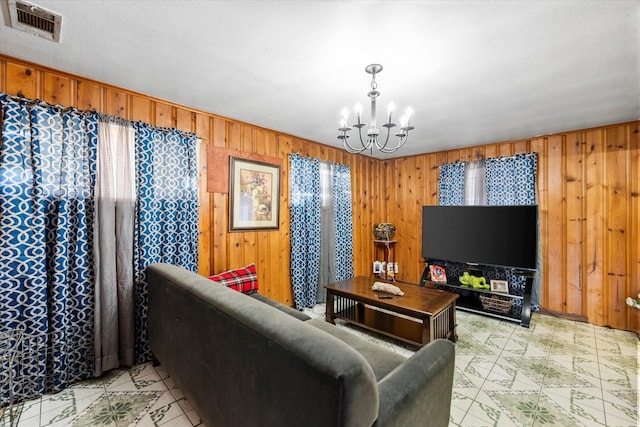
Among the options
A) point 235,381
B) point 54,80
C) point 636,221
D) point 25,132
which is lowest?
point 235,381

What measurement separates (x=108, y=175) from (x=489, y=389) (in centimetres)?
338

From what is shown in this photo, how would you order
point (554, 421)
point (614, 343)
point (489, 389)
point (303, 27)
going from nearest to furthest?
point (303, 27) < point (554, 421) < point (489, 389) < point (614, 343)

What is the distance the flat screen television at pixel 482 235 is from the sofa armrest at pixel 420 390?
2.67 m

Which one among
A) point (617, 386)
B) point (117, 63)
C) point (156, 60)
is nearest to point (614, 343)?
point (617, 386)

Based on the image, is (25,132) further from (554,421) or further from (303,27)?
(554,421)

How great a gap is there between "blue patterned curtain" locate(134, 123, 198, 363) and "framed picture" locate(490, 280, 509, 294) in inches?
143

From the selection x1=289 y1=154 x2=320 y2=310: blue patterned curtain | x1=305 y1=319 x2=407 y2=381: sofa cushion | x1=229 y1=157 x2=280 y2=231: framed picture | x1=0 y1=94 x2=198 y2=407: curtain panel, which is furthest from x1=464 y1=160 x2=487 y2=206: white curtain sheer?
x1=0 y1=94 x2=198 y2=407: curtain panel

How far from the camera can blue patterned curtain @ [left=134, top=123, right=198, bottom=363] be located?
2354 millimetres

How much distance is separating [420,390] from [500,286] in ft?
10.2

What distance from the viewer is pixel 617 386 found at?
81.1 inches

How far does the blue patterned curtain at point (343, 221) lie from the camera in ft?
13.8

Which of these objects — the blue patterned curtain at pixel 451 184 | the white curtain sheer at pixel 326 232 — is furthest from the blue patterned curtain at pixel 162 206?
the blue patterned curtain at pixel 451 184

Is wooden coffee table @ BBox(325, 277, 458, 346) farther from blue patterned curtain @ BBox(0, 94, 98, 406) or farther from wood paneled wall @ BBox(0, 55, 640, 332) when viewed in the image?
blue patterned curtain @ BBox(0, 94, 98, 406)

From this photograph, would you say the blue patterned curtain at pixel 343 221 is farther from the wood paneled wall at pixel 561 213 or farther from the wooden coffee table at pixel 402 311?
the wooden coffee table at pixel 402 311
